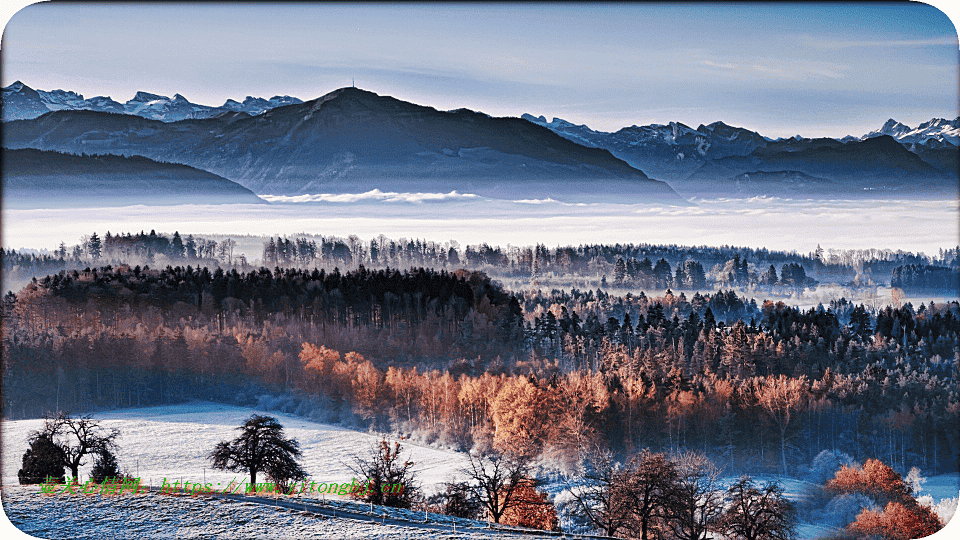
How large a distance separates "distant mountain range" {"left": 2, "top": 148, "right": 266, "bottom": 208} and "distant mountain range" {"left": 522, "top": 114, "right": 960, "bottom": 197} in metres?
4.89

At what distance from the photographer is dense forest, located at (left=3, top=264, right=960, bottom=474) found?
10195 millimetres

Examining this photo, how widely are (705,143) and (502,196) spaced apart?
3186mm

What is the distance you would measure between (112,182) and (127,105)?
1142mm

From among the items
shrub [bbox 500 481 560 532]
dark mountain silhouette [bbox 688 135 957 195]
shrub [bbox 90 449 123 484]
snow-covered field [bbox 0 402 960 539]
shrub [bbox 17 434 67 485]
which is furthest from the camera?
dark mountain silhouette [bbox 688 135 957 195]

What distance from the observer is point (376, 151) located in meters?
12.0

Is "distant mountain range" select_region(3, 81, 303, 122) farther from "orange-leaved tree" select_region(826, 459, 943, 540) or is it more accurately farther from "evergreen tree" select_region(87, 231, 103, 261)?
"orange-leaved tree" select_region(826, 459, 943, 540)

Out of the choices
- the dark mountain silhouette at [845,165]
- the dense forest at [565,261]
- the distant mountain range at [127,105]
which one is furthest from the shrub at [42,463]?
the dark mountain silhouette at [845,165]

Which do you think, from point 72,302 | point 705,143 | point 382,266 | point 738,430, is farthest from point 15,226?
point 738,430

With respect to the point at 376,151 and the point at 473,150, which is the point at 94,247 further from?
the point at 473,150

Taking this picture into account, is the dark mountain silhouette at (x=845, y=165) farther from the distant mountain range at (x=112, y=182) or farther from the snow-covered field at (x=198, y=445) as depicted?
the distant mountain range at (x=112, y=182)

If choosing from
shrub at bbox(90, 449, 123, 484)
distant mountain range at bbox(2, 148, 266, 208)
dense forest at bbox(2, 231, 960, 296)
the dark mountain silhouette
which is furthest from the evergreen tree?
the dark mountain silhouette

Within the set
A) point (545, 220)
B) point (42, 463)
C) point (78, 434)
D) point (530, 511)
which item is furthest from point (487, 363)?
point (42, 463)

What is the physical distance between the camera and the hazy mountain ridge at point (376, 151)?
1102 cm

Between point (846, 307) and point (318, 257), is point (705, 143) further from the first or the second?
point (318, 257)
